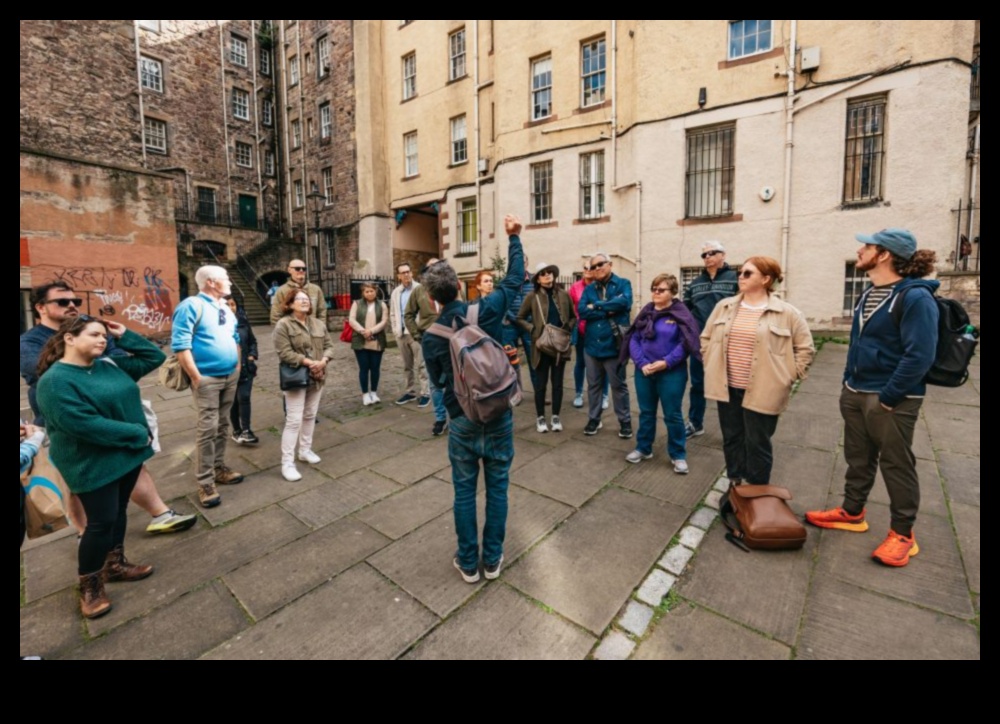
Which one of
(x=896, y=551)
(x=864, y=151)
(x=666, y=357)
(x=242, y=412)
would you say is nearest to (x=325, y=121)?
(x=864, y=151)

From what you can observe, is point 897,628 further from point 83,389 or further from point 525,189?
point 525,189

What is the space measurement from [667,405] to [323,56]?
27.9 m

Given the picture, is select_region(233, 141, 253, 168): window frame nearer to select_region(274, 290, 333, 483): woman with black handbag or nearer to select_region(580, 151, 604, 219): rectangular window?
select_region(580, 151, 604, 219): rectangular window

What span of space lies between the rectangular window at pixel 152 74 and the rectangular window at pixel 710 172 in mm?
27733

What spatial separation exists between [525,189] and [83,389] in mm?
15070

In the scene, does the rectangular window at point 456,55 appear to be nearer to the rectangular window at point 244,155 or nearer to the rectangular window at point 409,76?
the rectangular window at point 409,76

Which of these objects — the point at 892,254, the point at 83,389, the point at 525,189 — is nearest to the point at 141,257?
the point at 525,189

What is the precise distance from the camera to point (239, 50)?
27375mm

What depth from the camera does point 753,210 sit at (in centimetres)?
1173

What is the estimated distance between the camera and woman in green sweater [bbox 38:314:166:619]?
246 cm

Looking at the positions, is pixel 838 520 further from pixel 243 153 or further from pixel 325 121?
pixel 243 153

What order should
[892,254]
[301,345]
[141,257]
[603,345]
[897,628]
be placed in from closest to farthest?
1. [897,628]
2. [892,254]
3. [301,345]
4. [603,345]
5. [141,257]

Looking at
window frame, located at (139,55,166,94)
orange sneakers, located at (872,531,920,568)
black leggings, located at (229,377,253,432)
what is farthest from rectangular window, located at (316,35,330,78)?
orange sneakers, located at (872,531,920,568)

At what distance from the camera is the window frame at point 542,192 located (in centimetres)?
1539
